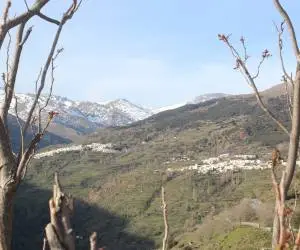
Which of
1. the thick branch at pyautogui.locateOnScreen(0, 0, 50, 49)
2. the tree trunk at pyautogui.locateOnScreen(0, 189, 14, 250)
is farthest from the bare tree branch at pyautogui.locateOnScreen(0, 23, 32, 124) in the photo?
the tree trunk at pyautogui.locateOnScreen(0, 189, 14, 250)

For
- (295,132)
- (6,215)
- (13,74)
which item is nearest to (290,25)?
(295,132)

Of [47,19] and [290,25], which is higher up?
[47,19]

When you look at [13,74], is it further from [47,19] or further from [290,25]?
[290,25]

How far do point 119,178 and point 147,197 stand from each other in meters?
26.9

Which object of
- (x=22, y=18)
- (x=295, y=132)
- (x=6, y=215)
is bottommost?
(x=6, y=215)

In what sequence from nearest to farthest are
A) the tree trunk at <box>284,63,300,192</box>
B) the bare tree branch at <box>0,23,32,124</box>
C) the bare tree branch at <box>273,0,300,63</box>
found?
the tree trunk at <box>284,63,300,192</box> → the bare tree branch at <box>273,0,300,63</box> → the bare tree branch at <box>0,23,32,124</box>

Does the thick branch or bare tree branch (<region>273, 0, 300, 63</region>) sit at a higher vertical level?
the thick branch

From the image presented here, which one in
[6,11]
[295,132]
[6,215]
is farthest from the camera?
[6,11]

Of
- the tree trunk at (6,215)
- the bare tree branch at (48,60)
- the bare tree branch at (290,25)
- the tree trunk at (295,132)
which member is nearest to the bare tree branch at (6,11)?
the bare tree branch at (48,60)

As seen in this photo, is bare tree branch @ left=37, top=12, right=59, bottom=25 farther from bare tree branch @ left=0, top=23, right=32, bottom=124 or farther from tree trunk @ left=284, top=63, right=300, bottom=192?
tree trunk @ left=284, top=63, right=300, bottom=192

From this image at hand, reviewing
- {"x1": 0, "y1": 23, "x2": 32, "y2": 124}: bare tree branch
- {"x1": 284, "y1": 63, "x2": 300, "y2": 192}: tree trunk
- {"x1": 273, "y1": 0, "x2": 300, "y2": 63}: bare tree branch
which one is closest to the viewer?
{"x1": 284, "y1": 63, "x2": 300, "y2": 192}: tree trunk

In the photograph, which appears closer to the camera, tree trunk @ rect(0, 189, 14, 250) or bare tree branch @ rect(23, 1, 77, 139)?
tree trunk @ rect(0, 189, 14, 250)

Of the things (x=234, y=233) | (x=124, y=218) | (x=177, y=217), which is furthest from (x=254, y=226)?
(x=124, y=218)

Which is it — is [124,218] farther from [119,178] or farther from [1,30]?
[1,30]
